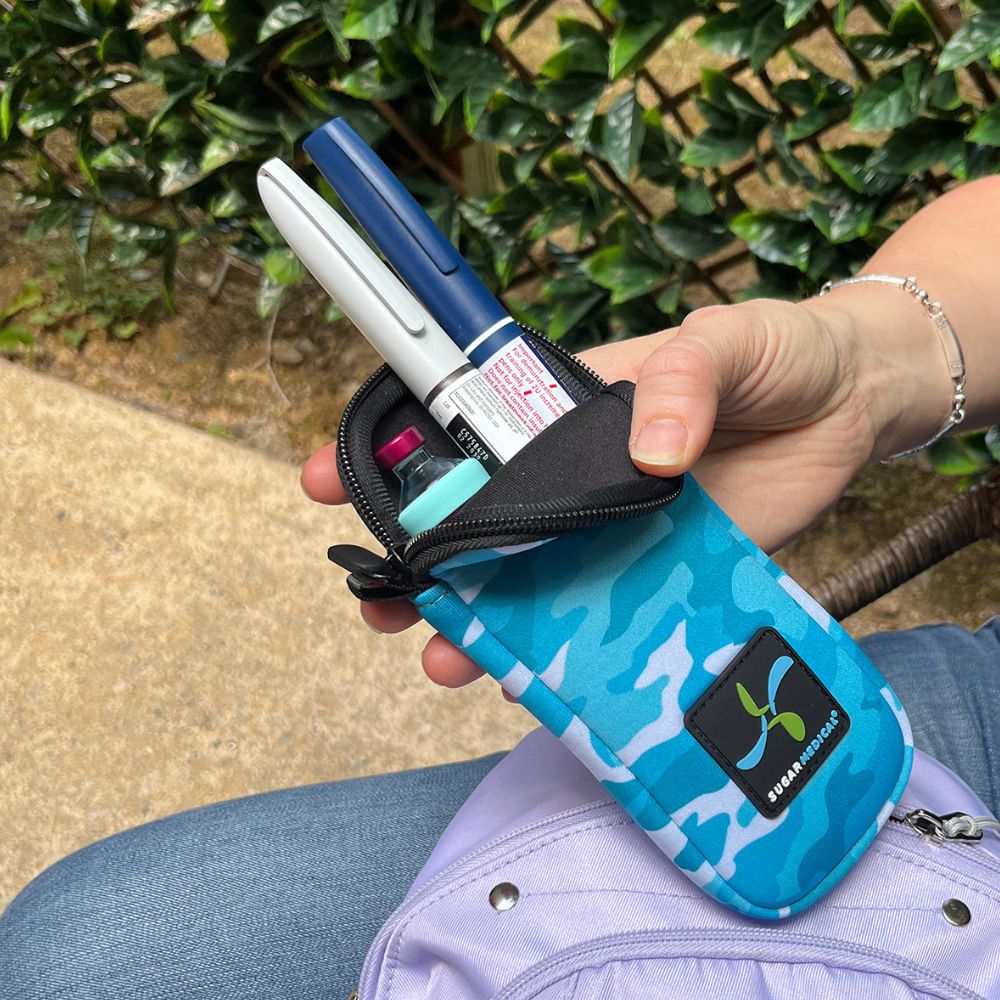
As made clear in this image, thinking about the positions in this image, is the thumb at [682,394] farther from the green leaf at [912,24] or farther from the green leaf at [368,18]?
the green leaf at [368,18]

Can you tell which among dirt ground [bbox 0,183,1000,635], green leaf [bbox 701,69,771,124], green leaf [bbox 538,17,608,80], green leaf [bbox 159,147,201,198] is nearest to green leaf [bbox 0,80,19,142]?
green leaf [bbox 159,147,201,198]

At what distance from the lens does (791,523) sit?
0.96m

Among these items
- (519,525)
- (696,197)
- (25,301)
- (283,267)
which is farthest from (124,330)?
(519,525)

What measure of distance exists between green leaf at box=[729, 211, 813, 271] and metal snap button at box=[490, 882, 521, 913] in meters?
0.97

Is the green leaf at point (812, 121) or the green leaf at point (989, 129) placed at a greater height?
the green leaf at point (812, 121)

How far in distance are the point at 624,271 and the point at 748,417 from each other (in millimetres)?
541

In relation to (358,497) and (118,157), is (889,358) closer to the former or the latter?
(358,497)

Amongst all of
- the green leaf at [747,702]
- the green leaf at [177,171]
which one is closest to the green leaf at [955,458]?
the green leaf at [747,702]

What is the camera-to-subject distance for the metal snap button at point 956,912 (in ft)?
2.02

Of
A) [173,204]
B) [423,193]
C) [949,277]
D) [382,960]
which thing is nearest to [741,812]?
[382,960]

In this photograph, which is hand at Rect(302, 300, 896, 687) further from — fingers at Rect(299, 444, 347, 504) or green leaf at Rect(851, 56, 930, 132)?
green leaf at Rect(851, 56, 930, 132)

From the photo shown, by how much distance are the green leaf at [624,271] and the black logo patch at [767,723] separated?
790mm

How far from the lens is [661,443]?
0.62 m

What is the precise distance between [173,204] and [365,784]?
1.14m
